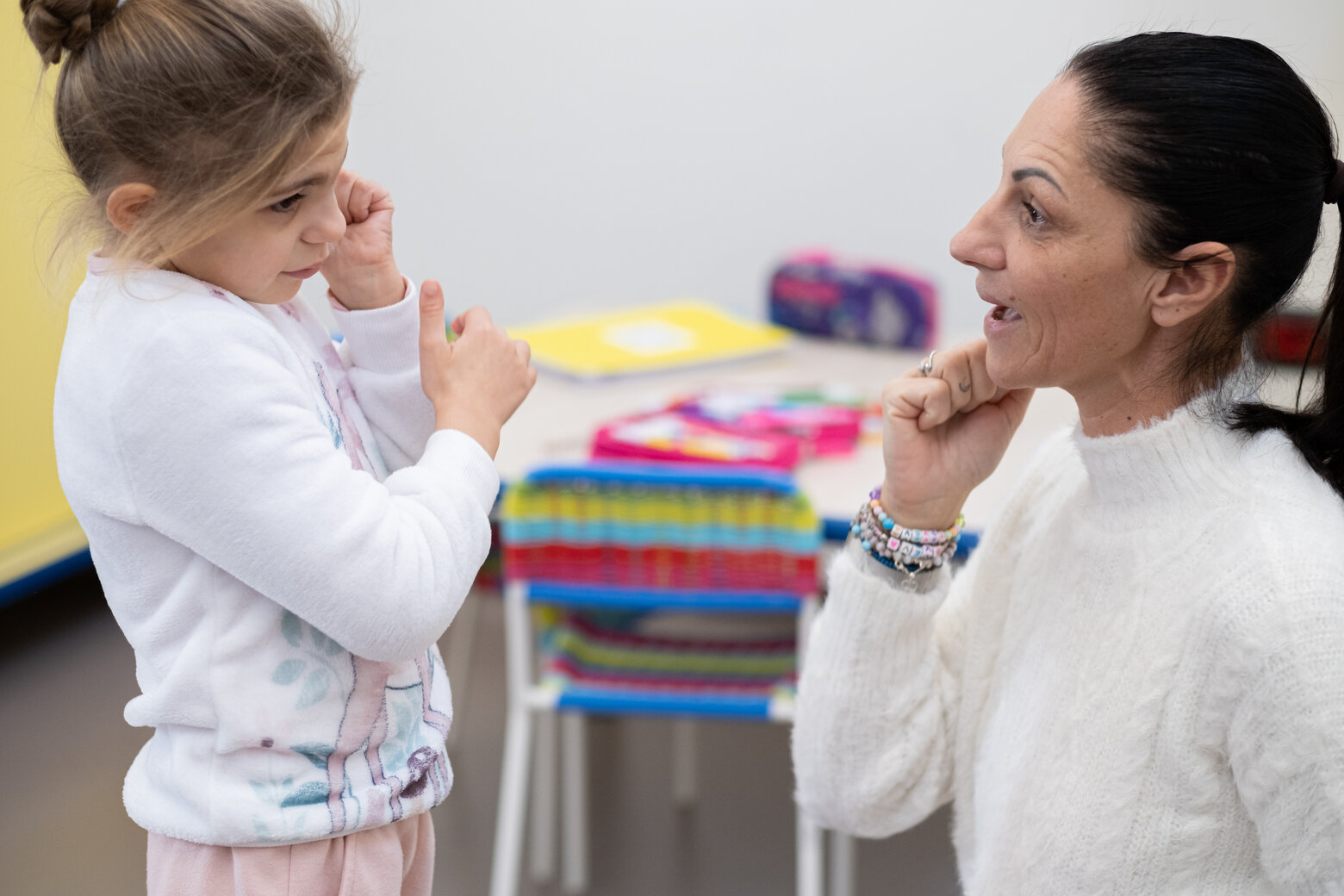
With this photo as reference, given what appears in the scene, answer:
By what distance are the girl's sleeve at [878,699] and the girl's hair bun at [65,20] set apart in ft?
2.38

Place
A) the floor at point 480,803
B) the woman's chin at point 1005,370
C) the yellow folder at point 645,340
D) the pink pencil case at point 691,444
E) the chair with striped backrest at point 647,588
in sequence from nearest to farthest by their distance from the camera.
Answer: the woman's chin at point 1005,370
the chair with striped backrest at point 647,588
the pink pencil case at point 691,444
the floor at point 480,803
the yellow folder at point 645,340

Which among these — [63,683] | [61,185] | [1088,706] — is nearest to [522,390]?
[61,185]

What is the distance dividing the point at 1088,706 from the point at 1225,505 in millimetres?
186

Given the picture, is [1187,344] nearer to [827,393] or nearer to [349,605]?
[349,605]

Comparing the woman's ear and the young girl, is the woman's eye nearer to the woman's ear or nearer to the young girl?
the young girl

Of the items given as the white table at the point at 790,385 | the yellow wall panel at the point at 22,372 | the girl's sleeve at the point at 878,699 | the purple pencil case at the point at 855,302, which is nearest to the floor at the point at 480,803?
the yellow wall panel at the point at 22,372

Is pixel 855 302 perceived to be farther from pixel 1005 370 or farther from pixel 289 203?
pixel 289 203

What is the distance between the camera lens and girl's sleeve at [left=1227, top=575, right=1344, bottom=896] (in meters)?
0.88

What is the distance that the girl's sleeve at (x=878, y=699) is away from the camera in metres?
1.16

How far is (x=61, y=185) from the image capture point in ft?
2.86

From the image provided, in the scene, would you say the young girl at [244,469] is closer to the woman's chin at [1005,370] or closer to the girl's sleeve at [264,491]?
the girl's sleeve at [264,491]

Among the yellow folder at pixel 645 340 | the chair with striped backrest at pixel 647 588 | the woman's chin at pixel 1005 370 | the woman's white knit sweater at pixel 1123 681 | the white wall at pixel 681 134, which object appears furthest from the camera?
the white wall at pixel 681 134

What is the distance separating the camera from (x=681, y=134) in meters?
→ 3.83

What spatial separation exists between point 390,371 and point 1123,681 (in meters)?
0.61
